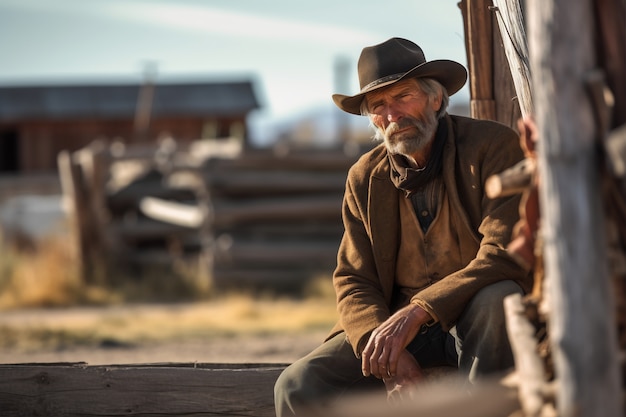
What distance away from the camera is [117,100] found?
28.4m

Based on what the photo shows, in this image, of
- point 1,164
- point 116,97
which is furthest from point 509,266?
point 1,164

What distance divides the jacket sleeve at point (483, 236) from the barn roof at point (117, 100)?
24409mm

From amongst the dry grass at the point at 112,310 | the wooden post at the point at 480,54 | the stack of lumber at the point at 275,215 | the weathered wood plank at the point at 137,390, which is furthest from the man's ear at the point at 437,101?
the stack of lumber at the point at 275,215

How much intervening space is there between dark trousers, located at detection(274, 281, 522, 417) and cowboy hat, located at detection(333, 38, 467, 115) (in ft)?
2.94

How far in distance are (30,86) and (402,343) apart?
27.4 m

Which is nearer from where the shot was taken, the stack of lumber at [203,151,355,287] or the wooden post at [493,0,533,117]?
the wooden post at [493,0,533,117]

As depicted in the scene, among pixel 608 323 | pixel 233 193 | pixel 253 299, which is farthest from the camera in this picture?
pixel 233 193

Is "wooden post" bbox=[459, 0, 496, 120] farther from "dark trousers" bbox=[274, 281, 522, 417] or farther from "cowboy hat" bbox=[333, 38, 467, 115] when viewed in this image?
"dark trousers" bbox=[274, 281, 522, 417]

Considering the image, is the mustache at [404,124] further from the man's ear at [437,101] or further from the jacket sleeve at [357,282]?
the jacket sleeve at [357,282]

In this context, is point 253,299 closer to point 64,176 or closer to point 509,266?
point 64,176

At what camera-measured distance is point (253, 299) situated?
10820 millimetres

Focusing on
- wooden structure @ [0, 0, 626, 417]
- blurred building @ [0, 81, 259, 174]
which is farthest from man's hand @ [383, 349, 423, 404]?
blurred building @ [0, 81, 259, 174]

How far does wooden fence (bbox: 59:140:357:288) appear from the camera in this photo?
11.3 meters

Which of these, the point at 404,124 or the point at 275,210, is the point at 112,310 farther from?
the point at 404,124
